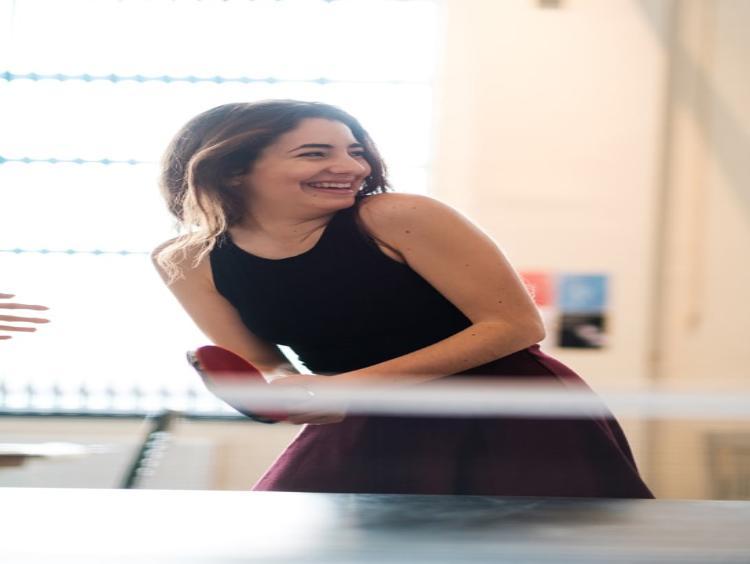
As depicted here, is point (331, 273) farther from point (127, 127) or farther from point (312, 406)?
point (127, 127)

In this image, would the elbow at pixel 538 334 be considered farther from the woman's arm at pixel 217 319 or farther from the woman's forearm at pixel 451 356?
the woman's arm at pixel 217 319

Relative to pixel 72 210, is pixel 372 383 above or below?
below

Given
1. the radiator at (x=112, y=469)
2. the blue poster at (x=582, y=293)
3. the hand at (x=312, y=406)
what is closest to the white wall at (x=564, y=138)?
the blue poster at (x=582, y=293)

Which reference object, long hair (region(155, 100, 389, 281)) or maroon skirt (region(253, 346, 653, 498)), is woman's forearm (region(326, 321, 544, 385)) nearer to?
maroon skirt (region(253, 346, 653, 498))

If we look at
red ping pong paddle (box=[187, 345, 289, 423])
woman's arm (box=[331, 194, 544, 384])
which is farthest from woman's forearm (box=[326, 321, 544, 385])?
red ping pong paddle (box=[187, 345, 289, 423])

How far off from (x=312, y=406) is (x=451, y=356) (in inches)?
8.4

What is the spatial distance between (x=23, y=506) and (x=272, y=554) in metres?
0.40

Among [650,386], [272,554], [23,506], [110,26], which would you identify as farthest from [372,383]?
[110,26]

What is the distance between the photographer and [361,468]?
1.37 m

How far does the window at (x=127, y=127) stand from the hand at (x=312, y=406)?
0.37ft

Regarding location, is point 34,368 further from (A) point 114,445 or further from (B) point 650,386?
(B) point 650,386

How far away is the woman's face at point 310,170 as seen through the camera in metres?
1.32

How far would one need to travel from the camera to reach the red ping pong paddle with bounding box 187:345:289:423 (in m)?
1.30

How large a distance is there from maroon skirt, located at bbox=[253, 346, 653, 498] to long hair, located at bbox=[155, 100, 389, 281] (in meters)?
0.31
